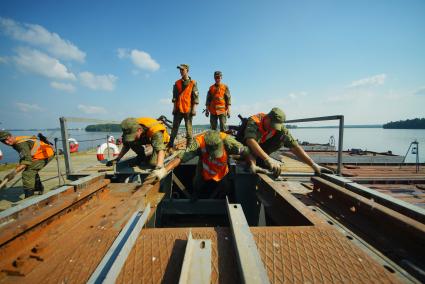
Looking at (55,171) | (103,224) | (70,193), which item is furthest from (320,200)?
(55,171)

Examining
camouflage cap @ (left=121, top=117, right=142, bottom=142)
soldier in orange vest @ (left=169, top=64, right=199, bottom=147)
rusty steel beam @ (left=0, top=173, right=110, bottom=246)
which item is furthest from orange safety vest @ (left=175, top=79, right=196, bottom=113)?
rusty steel beam @ (left=0, top=173, right=110, bottom=246)

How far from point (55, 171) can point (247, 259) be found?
7979 mm

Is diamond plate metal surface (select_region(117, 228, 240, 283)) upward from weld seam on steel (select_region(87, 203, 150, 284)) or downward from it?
downward

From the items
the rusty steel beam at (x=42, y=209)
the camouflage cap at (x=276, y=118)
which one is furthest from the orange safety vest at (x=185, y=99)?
the rusty steel beam at (x=42, y=209)

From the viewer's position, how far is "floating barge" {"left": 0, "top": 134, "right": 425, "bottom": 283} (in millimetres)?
1077

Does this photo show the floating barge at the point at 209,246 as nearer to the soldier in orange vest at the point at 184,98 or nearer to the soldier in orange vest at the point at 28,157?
the soldier in orange vest at the point at 184,98

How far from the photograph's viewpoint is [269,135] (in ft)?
12.2

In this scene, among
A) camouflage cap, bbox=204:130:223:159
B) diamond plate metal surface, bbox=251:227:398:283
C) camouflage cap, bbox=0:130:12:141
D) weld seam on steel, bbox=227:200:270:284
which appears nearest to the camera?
weld seam on steel, bbox=227:200:270:284

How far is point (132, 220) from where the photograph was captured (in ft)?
5.22

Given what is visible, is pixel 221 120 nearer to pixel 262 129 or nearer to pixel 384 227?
pixel 262 129

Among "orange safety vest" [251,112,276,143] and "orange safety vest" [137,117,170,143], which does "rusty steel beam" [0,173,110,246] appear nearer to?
"orange safety vest" [137,117,170,143]

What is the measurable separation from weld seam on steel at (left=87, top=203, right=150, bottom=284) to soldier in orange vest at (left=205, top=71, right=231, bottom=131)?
4668mm

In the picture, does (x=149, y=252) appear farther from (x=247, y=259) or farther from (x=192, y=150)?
(x=192, y=150)

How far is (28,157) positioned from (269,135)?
211 inches
